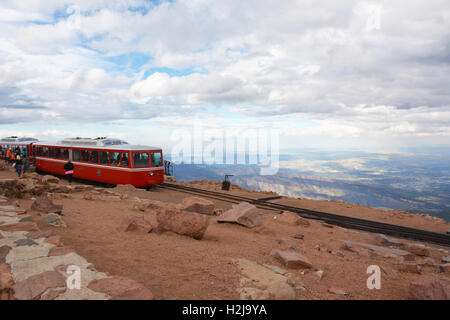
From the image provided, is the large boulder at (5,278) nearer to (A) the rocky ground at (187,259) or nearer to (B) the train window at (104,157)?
(A) the rocky ground at (187,259)

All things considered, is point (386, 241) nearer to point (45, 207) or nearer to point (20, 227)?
point (20, 227)

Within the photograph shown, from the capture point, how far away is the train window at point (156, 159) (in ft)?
64.6

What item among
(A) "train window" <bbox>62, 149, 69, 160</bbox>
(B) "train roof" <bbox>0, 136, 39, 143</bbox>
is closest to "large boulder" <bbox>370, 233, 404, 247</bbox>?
(A) "train window" <bbox>62, 149, 69, 160</bbox>

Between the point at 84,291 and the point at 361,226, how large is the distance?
41.9ft

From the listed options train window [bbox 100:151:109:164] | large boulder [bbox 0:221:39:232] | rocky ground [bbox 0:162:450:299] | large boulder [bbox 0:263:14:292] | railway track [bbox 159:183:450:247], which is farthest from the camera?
train window [bbox 100:151:109:164]

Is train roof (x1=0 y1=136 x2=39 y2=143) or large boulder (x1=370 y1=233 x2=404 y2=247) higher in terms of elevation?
train roof (x1=0 y1=136 x2=39 y2=143)

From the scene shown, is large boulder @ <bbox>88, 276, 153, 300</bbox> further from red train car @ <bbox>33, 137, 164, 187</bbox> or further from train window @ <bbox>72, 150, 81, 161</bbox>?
train window @ <bbox>72, 150, 81, 161</bbox>

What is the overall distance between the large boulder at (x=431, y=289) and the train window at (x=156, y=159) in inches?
677

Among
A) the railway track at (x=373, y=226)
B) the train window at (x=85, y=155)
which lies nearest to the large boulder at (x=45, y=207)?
the railway track at (x=373, y=226)

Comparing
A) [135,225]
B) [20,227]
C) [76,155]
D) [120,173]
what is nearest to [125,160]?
[120,173]

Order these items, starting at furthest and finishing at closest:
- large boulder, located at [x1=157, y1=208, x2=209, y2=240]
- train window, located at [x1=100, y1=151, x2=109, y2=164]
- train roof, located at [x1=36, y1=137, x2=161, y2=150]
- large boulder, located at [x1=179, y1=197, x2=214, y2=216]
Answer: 1. train window, located at [x1=100, y1=151, x2=109, y2=164]
2. train roof, located at [x1=36, y1=137, x2=161, y2=150]
3. large boulder, located at [x1=179, y1=197, x2=214, y2=216]
4. large boulder, located at [x1=157, y1=208, x2=209, y2=240]

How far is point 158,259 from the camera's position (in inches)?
214

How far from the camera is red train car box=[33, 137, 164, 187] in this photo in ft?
61.6
